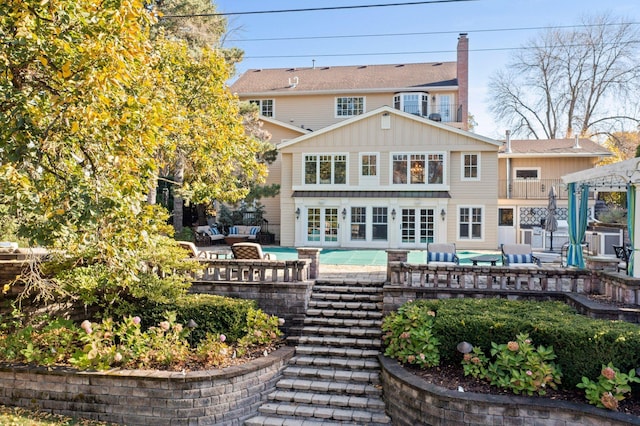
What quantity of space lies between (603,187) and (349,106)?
1784cm

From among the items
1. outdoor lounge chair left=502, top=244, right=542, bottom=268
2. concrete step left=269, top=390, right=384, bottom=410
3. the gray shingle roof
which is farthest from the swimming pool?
the gray shingle roof

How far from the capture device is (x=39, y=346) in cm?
830

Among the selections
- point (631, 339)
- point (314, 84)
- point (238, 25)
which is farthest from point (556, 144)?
point (631, 339)

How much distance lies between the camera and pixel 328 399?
25.5 feet

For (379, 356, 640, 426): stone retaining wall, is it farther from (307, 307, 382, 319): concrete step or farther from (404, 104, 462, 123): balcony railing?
(404, 104, 462, 123): balcony railing

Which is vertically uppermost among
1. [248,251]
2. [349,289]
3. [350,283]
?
[248,251]

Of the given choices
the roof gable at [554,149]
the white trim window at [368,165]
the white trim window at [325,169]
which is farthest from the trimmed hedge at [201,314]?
the roof gable at [554,149]

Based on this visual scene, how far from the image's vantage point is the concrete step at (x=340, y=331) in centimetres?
921

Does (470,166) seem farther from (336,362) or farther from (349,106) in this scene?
(336,362)

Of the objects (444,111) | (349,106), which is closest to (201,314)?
(349,106)

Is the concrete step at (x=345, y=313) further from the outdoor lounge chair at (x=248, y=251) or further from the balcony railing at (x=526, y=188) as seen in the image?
the balcony railing at (x=526, y=188)

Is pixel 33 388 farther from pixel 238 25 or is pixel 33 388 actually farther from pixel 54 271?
pixel 238 25

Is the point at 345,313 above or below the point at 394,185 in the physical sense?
below

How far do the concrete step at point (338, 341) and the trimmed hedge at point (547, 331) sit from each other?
48.5 inches
